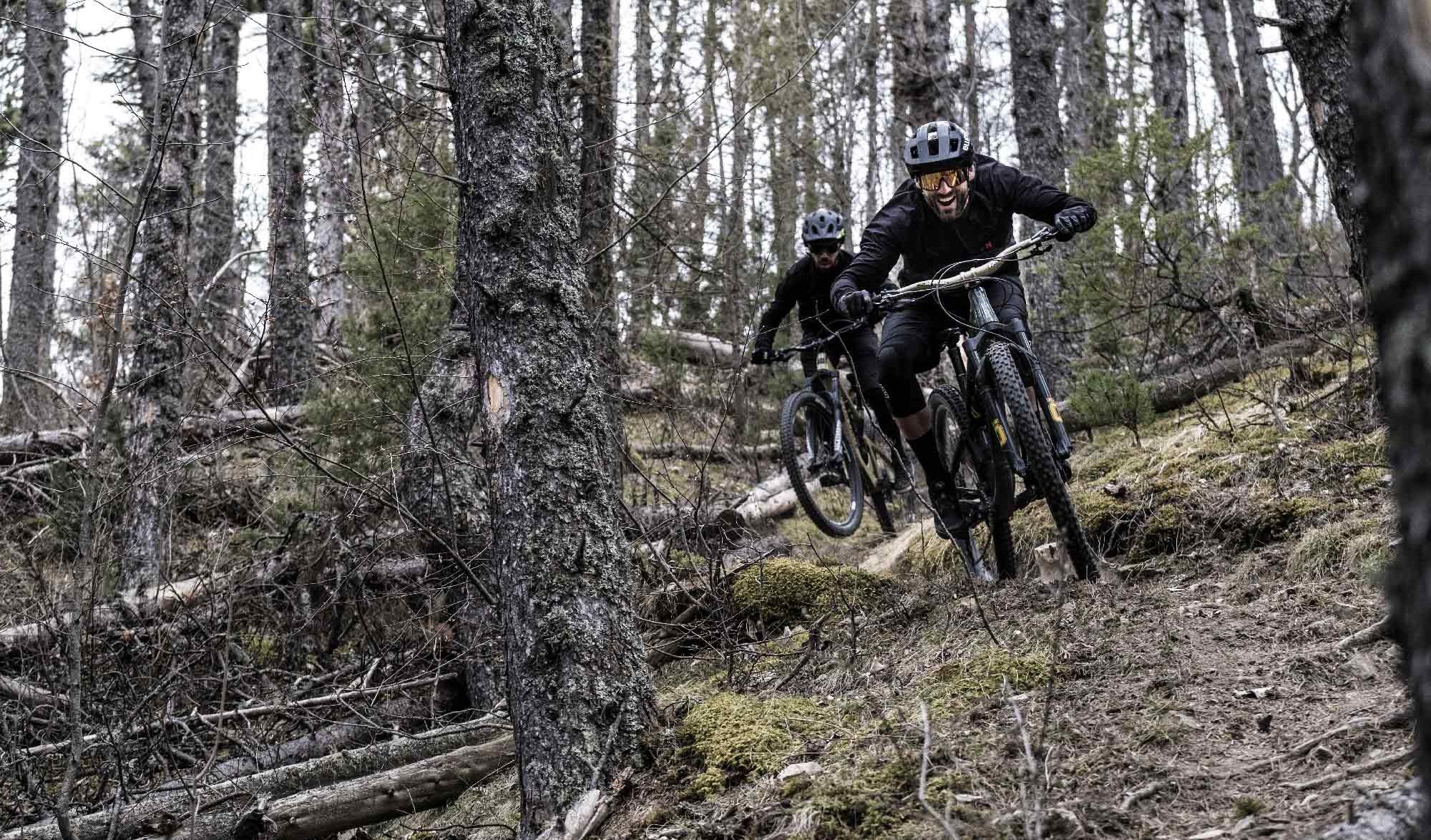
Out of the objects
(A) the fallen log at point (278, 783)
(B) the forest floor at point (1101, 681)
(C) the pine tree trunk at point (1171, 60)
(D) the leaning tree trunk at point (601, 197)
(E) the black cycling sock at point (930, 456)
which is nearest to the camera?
(B) the forest floor at point (1101, 681)

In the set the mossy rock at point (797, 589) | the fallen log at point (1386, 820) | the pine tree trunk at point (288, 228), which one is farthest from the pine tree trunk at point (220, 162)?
the fallen log at point (1386, 820)

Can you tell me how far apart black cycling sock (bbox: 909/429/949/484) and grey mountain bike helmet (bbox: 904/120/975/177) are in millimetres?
1520

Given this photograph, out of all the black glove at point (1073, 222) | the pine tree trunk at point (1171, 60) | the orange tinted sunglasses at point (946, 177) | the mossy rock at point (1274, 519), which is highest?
the pine tree trunk at point (1171, 60)

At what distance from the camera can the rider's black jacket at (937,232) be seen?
19.5ft

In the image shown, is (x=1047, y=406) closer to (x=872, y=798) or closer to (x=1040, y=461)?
(x=1040, y=461)

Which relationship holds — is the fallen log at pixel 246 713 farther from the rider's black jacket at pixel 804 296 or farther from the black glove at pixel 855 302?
the rider's black jacket at pixel 804 296

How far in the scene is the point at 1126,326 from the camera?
29.9 ft

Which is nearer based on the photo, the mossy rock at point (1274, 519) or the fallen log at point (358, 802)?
the fallen log at point (358, 802)

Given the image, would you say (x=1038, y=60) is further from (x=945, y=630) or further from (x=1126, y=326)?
(x=945, y=630)

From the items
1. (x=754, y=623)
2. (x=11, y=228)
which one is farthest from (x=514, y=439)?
(x=11, y=228)

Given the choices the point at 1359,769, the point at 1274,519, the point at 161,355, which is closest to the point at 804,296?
the point at 1274,519

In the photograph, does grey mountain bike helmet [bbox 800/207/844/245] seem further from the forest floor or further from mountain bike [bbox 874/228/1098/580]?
the forest floor

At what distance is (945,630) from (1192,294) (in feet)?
14.7

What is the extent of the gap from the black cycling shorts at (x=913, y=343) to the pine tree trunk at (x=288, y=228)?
4.45m
